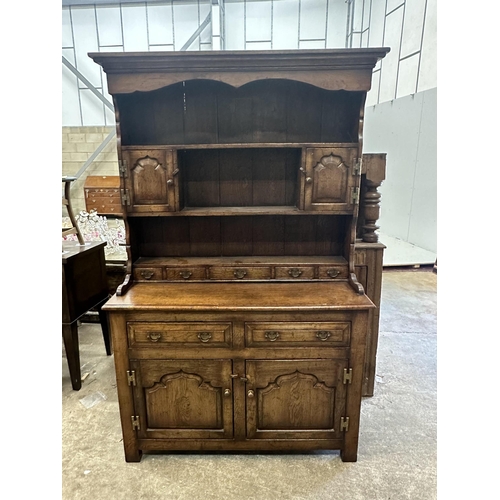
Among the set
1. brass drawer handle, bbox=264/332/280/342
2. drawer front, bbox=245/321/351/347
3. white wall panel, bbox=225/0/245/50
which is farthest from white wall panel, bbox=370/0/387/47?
brass drawer handle, bbox=264/332/280/342

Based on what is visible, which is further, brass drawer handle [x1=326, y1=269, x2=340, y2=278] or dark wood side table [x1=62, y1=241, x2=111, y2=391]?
dark wood side table [x1=62, y1=241, x2=111, y2=391]

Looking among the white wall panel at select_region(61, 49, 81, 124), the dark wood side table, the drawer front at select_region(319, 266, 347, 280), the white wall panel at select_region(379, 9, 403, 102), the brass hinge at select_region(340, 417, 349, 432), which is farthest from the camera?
the white wall panel at select_region(61, 49, 81, 124)

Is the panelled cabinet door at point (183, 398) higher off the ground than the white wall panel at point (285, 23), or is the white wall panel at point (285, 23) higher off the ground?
the white wall panel at point (285, 23)

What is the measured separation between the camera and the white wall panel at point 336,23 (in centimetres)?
507

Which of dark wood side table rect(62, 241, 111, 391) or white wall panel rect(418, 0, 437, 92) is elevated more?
white wall panel rect(418, 0, 437, 92)

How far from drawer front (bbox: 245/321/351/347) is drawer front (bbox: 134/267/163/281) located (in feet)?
1.92

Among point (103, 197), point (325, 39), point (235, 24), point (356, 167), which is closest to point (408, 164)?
point (325, 39)

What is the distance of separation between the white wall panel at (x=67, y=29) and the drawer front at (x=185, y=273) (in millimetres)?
5432

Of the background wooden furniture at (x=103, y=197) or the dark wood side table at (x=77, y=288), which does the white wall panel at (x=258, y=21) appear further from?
the dark wood side table at (x=77, y=288)

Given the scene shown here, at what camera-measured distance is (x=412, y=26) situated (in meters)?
4.16

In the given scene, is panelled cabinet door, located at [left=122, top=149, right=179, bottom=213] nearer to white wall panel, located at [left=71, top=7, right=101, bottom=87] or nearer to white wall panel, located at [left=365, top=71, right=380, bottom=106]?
white wall panel, located at [left=365, top=71, right=380, bottom=106]

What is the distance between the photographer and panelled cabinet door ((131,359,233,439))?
1624 mm

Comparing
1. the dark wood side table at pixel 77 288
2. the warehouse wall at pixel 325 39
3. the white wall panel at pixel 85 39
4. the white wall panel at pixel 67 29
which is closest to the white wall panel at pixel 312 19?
the warehouse wall at pixel 325 39
